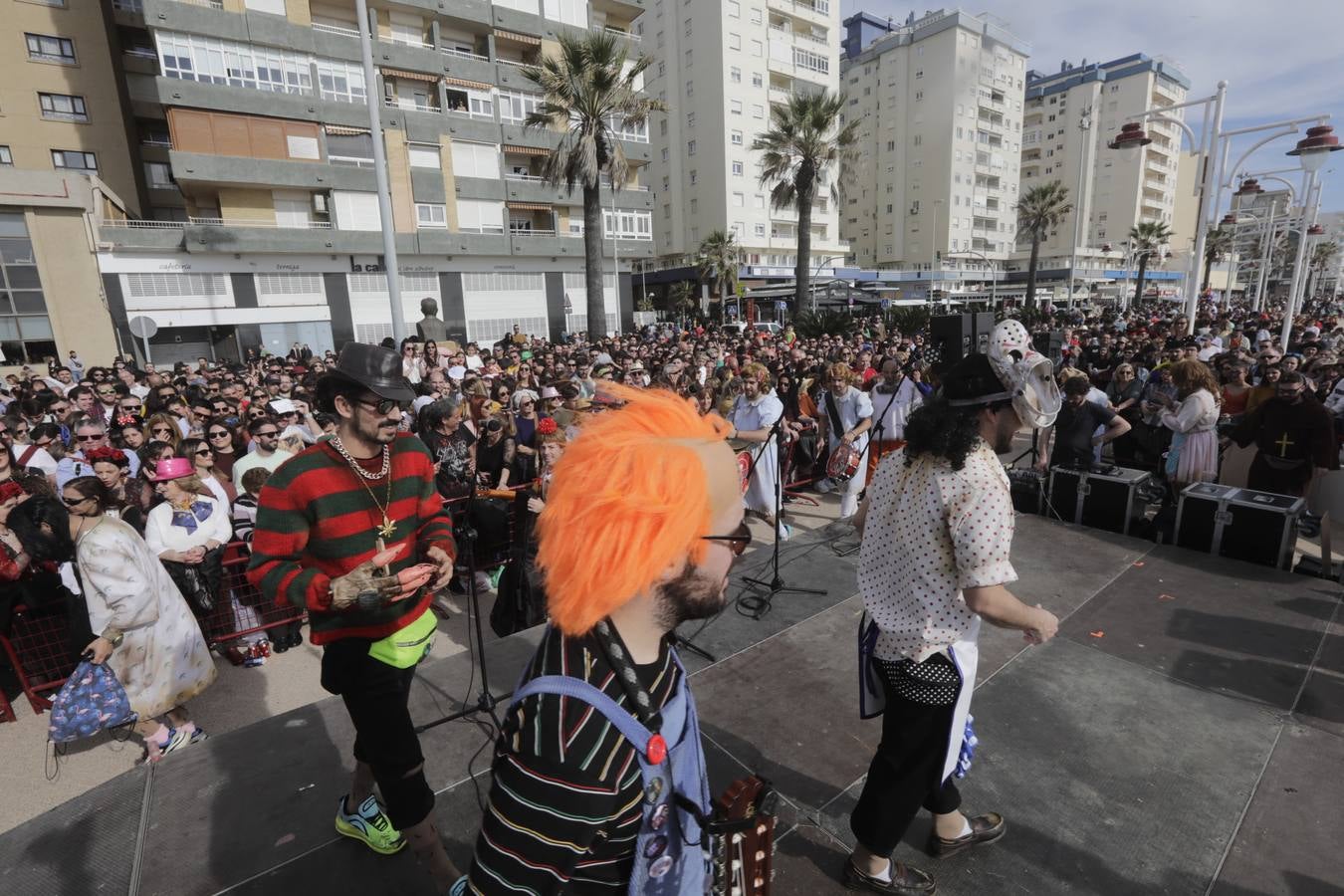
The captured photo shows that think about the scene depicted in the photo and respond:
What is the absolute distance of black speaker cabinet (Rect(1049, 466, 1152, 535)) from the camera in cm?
605

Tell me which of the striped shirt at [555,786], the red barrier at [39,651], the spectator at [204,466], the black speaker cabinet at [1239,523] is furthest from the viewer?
the black speaker cabinet at [1239,523]

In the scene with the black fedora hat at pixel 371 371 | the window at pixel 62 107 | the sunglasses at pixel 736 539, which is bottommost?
the sunglasses at pixel 736 539

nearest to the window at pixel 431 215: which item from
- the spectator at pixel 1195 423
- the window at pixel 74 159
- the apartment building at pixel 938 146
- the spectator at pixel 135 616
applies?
the window at pixel 74 159

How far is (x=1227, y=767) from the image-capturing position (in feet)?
10.1

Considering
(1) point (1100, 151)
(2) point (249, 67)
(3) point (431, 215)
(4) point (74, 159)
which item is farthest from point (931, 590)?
(1) point (1100, 151)

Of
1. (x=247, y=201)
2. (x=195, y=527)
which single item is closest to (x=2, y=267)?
(x=247, y=201)

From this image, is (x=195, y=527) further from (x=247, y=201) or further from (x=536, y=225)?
(x=536, y=225)

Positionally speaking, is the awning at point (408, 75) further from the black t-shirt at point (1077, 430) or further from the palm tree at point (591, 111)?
the black t-shirt at point (1077, 430)

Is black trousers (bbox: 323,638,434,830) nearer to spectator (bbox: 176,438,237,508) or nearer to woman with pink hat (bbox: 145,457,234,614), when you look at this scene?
woman with pink hat (bbox: 145,457,234,614)

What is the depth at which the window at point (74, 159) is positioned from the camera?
27.2m

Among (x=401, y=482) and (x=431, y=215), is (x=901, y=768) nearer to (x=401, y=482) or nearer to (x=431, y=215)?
(x=401, y=482)

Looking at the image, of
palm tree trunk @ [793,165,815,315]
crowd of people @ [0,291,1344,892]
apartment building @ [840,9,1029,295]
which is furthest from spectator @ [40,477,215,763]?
apartment building @ [840,9,1029,295]

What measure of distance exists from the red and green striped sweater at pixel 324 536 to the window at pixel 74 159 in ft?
120

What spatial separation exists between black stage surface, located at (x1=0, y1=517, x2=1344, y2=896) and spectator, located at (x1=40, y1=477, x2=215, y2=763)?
0.45m
